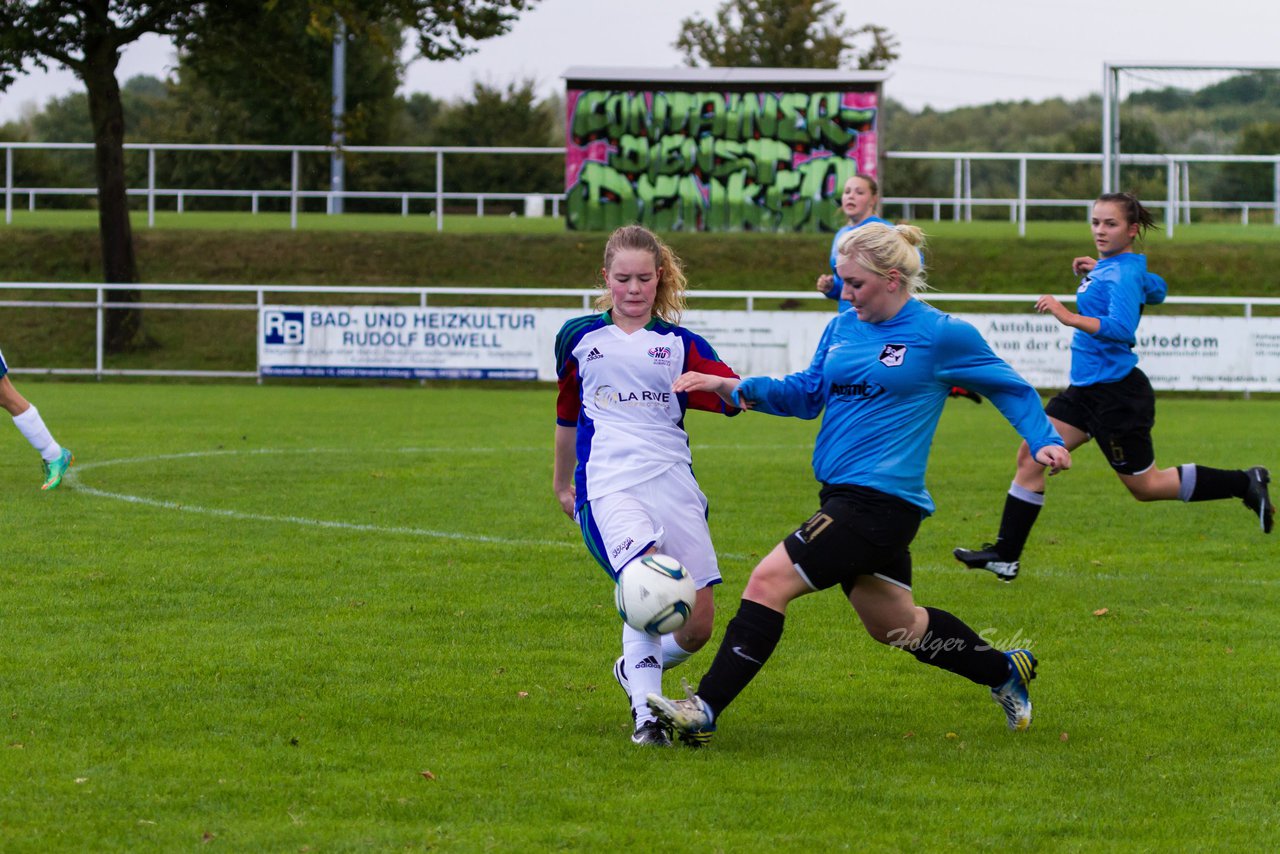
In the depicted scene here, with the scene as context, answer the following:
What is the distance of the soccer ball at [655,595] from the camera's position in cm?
481

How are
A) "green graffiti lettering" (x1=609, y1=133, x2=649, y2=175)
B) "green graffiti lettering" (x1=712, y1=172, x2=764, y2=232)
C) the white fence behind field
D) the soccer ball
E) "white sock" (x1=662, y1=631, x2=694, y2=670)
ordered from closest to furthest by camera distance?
the soccer ball → "white sock" (x1=662, y1=631, x2=694, y2=670) → the white fence behind field → "green graffiti lettering" (x1=609, y1=133, x2=649, y2=175) → "green graffiti lettering" (x1=712, y1=172, x2=764, y2=232)

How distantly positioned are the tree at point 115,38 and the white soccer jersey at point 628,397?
21.4 metres

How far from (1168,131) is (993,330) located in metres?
9.83

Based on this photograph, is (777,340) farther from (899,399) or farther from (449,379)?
(899,399)

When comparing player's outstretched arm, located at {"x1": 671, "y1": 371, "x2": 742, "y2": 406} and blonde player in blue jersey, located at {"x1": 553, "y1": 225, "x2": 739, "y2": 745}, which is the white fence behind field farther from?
player's outstretched arm, located at {"x1": 671, "y1": 371, "x2": 742, "y2": 406}

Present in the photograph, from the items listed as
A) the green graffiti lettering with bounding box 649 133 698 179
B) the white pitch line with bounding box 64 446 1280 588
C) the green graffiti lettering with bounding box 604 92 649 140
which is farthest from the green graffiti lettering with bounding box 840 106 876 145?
the white pitch line with bounding box 64 446 1280 588

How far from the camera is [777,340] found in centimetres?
2156

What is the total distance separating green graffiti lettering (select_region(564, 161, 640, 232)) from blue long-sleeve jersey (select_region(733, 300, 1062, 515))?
2446 centimetres

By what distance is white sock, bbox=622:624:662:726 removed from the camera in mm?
5020

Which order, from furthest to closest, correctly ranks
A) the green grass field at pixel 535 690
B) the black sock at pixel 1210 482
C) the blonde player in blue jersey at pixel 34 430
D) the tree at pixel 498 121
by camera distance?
the tree at pixel 498 121
the blonde player in blue jersey at pixel 34 430
the black sock at pixel 1210 482
the green grass field at pixel 535 690

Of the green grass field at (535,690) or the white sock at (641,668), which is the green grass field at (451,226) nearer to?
the green grass field at (535,690)

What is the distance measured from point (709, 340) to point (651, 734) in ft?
56.6

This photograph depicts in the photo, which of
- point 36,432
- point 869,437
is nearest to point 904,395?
point 869,437

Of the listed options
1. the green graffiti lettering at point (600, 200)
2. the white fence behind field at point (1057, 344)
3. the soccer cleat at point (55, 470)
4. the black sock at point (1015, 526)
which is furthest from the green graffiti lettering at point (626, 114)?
the black sock at point (1015, 526)
